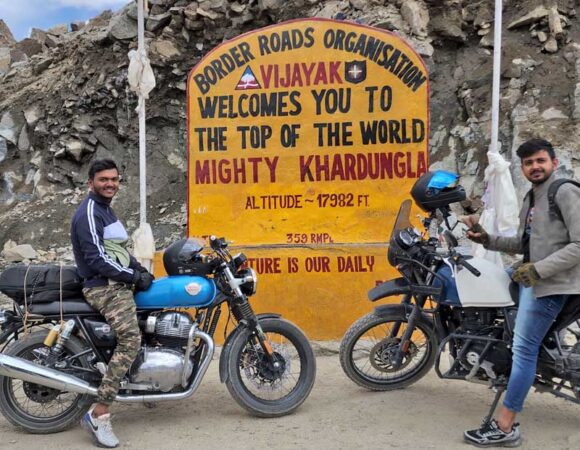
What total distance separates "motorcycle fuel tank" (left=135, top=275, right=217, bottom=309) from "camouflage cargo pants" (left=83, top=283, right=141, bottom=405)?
116 mm

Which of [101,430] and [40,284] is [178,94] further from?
[101,430]

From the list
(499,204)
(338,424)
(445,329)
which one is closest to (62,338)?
(338,424)

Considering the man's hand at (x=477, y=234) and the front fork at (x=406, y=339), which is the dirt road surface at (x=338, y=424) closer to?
the front fork at (x=406, y=339)

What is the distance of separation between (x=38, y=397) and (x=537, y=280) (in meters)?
3.39

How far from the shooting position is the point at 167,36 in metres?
14.4

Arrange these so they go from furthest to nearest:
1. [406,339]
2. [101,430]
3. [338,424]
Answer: [406,339], [338,424], [101,430]

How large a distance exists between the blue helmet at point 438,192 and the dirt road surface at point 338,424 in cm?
151

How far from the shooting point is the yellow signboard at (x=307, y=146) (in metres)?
6.14

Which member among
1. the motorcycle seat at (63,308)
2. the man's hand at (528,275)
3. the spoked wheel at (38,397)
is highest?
the man's hand at (528,275)

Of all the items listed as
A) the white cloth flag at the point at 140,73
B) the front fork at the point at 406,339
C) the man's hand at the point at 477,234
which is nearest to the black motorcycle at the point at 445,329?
the front fork at the point at 406,339

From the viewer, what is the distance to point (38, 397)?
398cm

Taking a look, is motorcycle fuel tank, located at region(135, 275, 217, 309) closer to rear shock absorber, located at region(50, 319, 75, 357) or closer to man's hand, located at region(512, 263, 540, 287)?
rear shock absorber, located at region(50, 319, 75, 357)

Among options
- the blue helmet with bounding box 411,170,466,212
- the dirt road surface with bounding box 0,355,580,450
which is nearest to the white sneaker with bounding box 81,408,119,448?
the dirt road surface with bounding box 0,355,580,450

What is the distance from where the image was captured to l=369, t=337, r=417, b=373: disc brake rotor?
4461 mm
